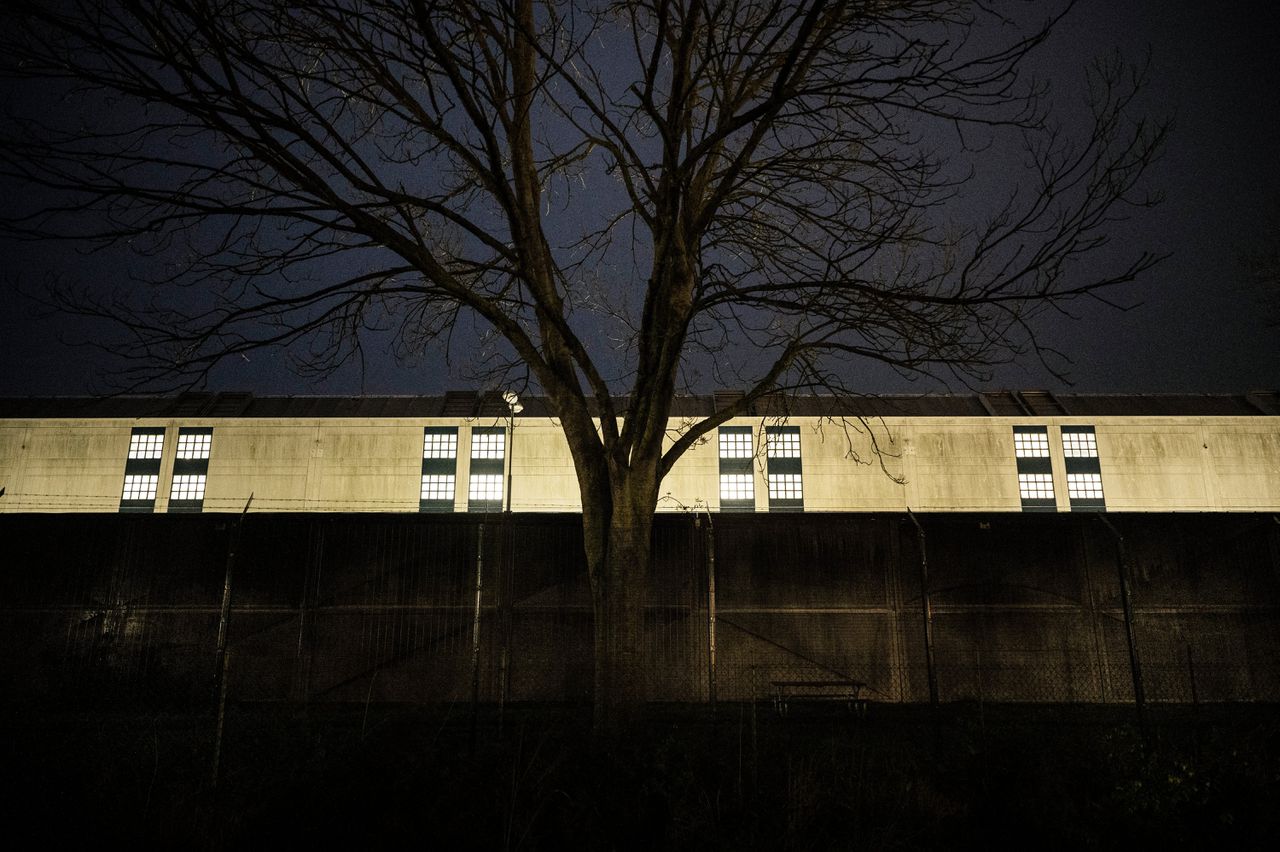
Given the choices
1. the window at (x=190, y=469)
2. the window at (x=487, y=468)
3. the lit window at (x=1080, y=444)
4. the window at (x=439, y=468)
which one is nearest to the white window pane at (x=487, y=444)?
the window at (x=487, y=468)

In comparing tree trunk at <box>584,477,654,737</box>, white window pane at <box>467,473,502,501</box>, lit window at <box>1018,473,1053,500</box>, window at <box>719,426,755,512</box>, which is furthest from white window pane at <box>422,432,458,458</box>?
tree trunk at <box>584,477,654,737</box>

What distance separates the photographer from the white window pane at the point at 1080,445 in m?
36.5

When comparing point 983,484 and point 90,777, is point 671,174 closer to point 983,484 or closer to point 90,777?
point 90,777

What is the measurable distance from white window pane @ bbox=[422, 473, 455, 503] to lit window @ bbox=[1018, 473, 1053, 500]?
24.7 meters

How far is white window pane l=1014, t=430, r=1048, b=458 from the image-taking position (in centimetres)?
3641

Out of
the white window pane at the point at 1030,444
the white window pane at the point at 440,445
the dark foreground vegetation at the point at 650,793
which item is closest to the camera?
the dark foreground vegetation at the point at 650,793

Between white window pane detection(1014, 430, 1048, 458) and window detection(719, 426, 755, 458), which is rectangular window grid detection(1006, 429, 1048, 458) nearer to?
white window pane detection(1014, 430, 1048, 458)

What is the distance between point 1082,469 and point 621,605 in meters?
34.6

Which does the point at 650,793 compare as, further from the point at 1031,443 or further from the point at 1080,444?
the point at 1080,444

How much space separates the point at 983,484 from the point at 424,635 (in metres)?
29.3

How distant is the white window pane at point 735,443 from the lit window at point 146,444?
2535cm

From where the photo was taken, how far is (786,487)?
35.8 metres

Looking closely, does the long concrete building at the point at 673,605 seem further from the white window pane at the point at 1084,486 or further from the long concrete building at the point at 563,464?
the white window pane at the point at 1084,486

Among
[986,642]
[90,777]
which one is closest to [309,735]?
[90,777]
